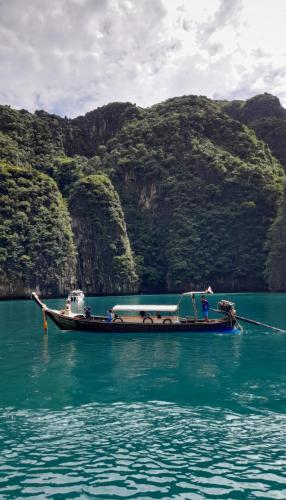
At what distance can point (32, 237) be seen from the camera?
9819 centimetres

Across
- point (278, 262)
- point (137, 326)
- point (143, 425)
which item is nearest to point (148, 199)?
point (278, 262)

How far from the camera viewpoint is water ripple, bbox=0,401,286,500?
31.5 feet

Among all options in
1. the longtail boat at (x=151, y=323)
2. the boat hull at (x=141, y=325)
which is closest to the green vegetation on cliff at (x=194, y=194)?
the longtail boat at (x=151, y=323)

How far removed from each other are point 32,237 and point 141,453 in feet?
297

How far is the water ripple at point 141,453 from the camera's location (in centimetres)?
960

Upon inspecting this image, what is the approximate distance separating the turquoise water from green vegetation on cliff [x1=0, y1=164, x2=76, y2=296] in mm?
68630

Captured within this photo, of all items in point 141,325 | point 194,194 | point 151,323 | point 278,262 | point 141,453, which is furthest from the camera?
point 194,194

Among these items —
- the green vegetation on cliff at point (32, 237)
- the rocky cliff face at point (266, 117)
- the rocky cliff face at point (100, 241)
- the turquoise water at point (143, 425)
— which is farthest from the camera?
the rocky cliff face at point (266, 117)

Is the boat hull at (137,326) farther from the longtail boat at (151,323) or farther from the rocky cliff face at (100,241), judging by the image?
the rocky cliff face at (100,241)

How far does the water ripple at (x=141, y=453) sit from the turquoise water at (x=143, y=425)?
0.03 meters

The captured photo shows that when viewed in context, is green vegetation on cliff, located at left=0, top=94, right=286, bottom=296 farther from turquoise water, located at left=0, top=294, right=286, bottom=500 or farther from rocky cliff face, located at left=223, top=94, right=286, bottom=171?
turquoise water, located at left=0, top=294, right=286, bottom=500

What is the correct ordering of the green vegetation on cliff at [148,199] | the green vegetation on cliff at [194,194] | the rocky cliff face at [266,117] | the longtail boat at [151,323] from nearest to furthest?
the longtail boat at [151,323]
the green vegetation on cliff at [148,199]
the green vegetation on cliff at [194,194]
the rocky cliff face at [266,117]

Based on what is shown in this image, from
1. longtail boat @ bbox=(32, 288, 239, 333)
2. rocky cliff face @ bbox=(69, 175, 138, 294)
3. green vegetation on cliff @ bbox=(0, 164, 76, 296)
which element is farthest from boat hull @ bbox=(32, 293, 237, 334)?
rocky cliff face @ bbox=(69, 175, 138, 294)

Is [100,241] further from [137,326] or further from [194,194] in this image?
[137,326]
